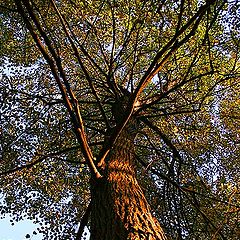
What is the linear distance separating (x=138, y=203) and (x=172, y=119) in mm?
4426

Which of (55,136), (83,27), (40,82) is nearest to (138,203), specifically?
(55,136)

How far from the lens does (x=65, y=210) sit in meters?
6.68

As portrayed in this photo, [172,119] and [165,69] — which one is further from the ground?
[165,69]

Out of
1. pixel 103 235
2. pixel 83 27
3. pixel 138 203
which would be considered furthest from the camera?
pixel 83 27

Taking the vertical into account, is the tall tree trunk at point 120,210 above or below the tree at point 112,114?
below

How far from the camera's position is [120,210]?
7.74 feet

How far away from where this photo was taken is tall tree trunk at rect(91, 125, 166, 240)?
7.00 feet

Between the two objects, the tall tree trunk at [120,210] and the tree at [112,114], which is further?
the tree at [112,114]

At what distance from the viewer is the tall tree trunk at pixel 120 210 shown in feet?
7.00

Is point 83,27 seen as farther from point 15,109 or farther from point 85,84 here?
point 15,109

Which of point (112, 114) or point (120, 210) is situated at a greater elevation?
point (112, 114)

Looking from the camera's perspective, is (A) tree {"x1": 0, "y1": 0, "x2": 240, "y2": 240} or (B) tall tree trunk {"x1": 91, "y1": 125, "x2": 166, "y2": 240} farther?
(A) tree {"x1": 0, "y1": 0, "x2": 240, "y2": 240}

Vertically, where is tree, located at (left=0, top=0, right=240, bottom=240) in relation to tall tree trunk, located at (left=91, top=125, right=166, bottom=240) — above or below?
above

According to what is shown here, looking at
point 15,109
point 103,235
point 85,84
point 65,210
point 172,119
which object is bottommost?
point 103,235
